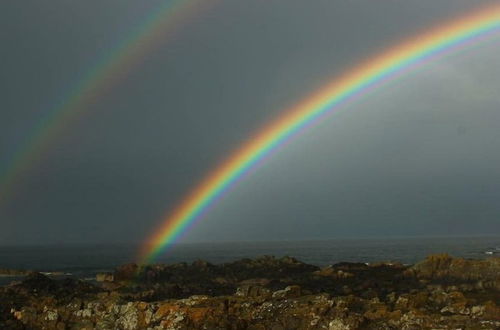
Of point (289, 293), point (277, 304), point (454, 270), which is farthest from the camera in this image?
point (454, 270)

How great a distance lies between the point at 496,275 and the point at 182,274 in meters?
29.7

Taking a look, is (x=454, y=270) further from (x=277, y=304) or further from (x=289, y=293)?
(x=277, y=304)

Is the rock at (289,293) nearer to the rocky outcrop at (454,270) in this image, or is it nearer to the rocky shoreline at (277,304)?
the rocky shoreline at (277,304)

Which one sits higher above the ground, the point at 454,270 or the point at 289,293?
the point at 454,270

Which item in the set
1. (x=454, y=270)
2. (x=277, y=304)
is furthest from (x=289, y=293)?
(x=454, y=270)

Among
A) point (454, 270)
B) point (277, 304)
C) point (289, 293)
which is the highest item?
point (454, 270)

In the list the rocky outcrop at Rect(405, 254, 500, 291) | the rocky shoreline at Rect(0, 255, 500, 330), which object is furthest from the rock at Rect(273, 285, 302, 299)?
the rocky outcrop at Rect(405, 254, 500, 291)

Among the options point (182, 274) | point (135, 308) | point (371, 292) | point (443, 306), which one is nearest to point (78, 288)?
point (135, 308)

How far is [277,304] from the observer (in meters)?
33.1

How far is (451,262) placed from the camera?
50.2 metres

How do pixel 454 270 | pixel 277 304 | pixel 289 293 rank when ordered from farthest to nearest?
1. pixel 454 270
2. pixel 289 293
3. pixel 277 304

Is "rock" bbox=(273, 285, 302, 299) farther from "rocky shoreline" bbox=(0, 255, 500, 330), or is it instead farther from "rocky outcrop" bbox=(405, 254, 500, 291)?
"rocky outcrop" bbox=(405, 254, 500, 291)

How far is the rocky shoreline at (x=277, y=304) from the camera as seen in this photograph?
3006 cm

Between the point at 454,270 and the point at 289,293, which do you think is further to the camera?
the point at 454,270
